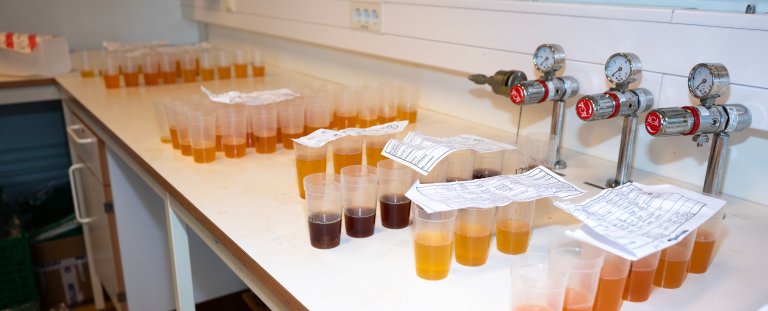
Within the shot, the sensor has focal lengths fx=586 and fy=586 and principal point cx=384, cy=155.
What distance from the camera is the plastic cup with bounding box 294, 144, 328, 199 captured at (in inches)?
49.0

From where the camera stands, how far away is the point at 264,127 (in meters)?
1.55

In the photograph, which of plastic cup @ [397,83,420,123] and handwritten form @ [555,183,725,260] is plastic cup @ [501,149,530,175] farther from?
plastic cup @ [397,83,420,123]

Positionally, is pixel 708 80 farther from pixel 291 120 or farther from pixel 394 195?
pixel 291 120

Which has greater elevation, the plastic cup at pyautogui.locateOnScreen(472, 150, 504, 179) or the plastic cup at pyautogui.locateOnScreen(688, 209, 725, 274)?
the plastic cup at pyautogui.locateOnScreen(472, 150, 504, 179)

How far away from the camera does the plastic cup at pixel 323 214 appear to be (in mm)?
1016

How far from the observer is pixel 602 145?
150 cm

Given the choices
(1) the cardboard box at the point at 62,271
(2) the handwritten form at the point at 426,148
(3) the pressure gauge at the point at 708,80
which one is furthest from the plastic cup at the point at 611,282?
(1) the cardboard box at the point at 62,271

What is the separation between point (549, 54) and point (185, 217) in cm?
93

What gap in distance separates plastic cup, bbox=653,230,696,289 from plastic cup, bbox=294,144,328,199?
692mm

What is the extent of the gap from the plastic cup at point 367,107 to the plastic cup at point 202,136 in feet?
1.42

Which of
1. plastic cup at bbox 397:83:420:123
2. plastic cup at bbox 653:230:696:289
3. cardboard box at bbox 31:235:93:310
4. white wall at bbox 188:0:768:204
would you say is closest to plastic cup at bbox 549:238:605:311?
plastic cup at bbox 653:230:696:289

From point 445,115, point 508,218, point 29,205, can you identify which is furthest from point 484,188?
point 29,205

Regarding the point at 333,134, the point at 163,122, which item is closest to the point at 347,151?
the point at 333,134

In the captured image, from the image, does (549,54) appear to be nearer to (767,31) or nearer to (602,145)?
(602,145)
